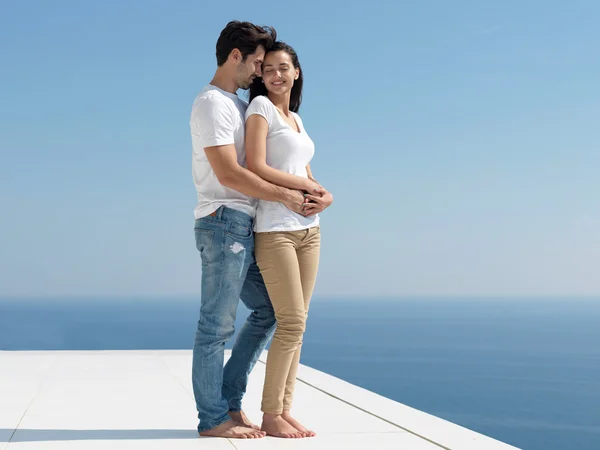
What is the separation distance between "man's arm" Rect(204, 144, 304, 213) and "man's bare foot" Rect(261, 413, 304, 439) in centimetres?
79

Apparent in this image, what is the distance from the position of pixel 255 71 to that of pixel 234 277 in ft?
2.41

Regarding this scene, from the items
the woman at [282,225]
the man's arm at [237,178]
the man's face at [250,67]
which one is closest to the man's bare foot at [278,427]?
the woman at [282,225]

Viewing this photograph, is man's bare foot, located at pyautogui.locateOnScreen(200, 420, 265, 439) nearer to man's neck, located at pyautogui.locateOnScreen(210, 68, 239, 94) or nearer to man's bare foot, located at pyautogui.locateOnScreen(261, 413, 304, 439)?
man's bare foot, located at pyautogui.locateOnScreen(261, 413, 304, 439)

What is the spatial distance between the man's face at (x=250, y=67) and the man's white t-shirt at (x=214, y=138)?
0.07m

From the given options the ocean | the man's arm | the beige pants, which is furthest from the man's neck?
the ocean

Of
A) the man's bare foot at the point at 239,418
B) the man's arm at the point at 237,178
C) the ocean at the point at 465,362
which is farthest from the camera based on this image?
the ocean at the point at 465,362

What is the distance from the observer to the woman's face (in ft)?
8.89

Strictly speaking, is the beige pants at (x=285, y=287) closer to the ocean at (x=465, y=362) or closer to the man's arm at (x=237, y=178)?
the man's arm at (x=237, y=178)

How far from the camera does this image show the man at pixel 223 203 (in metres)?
2.60

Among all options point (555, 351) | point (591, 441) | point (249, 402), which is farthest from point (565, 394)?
point (249, 402)

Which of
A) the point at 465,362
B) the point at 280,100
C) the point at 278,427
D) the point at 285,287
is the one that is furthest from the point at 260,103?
the point at 465,362

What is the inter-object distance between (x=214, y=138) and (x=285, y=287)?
1.86 ft

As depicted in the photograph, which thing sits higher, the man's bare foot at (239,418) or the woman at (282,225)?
A: the woman at (282,225)

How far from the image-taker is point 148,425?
9.88ft
